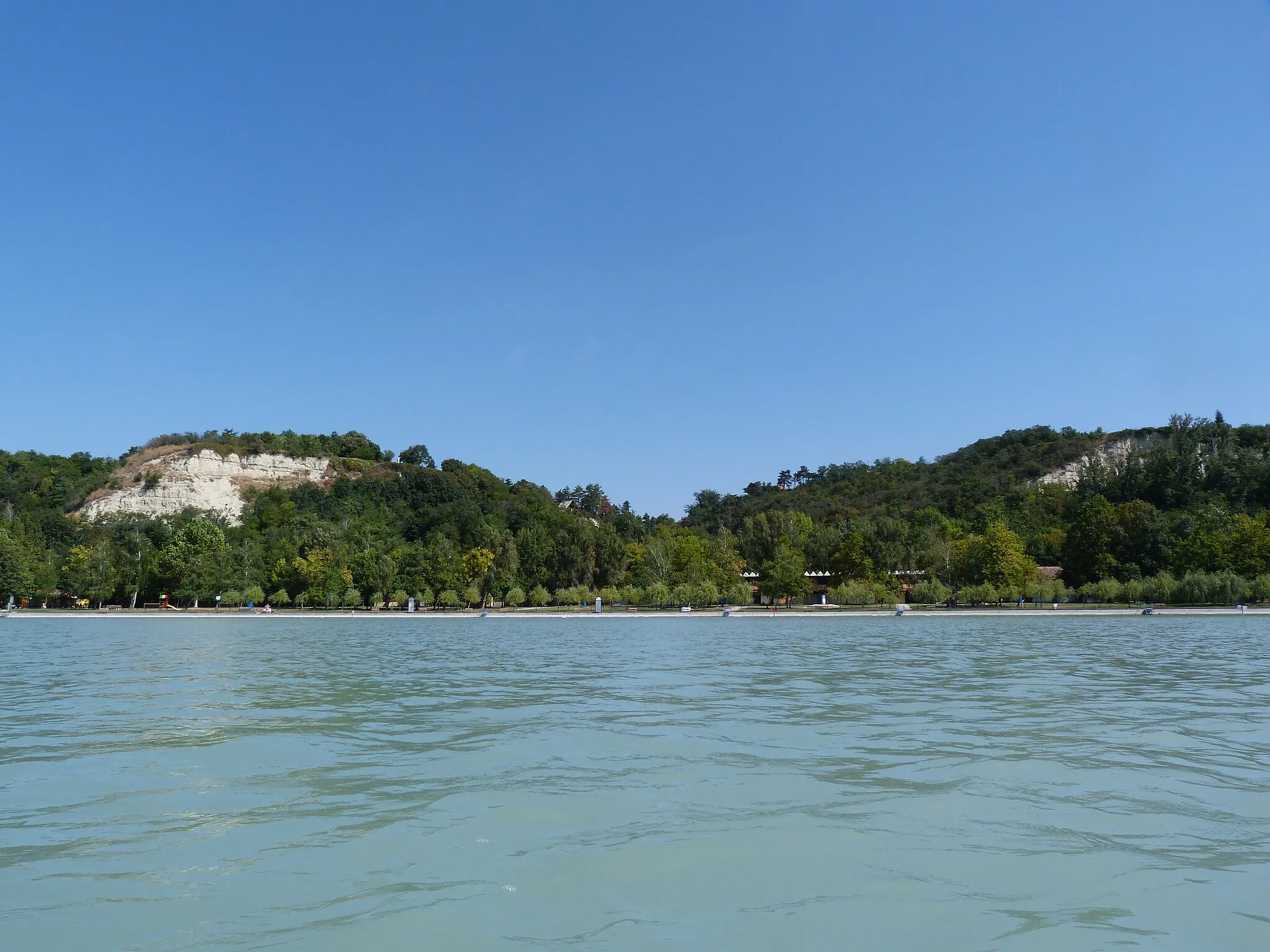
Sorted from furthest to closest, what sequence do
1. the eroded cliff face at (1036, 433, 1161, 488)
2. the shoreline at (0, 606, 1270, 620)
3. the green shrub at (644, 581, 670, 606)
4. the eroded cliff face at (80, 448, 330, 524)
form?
the eroded cliff face at (1036, 433, 1161, 488)
the eroded cliff face at (80, 448, 330, 524)
the green shrub at (644, 581, 670, 606)
the shoreline at (0, 606, 1270, 620)

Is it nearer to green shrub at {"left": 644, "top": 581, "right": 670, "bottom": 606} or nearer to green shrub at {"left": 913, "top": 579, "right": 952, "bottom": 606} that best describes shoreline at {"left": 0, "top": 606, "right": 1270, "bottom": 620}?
green shrub at {"left": 913, "top": 579, "right": 952, "bottom": 606}

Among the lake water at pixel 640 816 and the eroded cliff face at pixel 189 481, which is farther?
the eroded cliff face at pixel 189 481

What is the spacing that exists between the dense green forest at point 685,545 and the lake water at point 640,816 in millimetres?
65333

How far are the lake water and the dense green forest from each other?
65.3 meters

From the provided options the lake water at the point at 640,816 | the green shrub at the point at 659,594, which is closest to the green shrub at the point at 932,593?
the green shrub at the point at 659,594

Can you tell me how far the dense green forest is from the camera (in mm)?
79812

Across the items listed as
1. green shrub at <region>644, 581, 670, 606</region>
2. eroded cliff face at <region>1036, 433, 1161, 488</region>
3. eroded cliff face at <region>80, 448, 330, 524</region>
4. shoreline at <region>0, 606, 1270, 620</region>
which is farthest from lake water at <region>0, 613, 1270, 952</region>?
eroded cliff face at <region>1036, 433, 1161, 488</region>

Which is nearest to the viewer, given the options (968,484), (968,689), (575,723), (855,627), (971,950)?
(971,950)

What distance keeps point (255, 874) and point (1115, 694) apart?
1699cm

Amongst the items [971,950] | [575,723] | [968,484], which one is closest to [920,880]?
[971,950]

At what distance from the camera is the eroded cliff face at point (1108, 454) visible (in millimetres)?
138500

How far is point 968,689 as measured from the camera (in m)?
19.2

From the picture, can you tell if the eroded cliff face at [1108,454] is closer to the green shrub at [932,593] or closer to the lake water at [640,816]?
the green shrub at [932,593]

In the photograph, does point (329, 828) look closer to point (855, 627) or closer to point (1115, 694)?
point (1115, 694)
